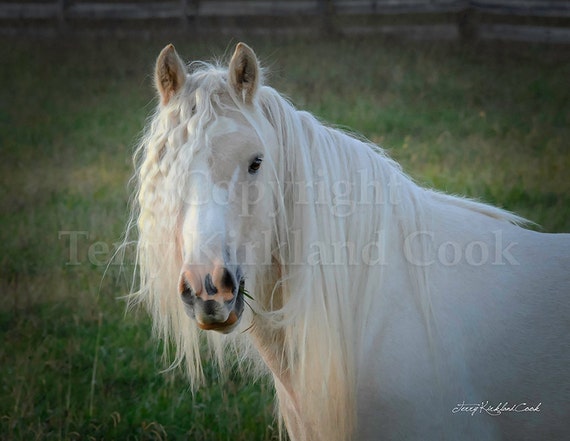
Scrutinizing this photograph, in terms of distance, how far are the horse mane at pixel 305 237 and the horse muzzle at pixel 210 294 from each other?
20 centimetres

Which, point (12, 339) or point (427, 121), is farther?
point (427, 121)

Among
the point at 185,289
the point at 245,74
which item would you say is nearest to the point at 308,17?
the point at 245,74

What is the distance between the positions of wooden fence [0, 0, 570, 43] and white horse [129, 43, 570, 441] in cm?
984

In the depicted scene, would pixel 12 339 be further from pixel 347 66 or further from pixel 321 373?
pixel 347 66

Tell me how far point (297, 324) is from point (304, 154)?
594mm

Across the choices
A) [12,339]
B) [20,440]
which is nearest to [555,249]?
[20,440]

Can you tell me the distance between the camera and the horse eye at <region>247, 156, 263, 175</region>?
7.84 ft

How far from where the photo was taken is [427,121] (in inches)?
344

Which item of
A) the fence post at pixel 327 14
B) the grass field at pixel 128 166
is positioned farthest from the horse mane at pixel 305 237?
the fence post at pixel 327 14

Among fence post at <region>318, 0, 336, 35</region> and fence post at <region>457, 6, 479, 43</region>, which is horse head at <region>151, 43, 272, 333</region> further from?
fence post at <region>318, 0, 336, 35</region>

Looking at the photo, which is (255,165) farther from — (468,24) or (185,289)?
(468,24)

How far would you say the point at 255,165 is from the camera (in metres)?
2.40

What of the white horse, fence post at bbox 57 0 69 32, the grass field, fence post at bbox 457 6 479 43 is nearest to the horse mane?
the white horse

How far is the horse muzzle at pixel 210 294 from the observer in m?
2.17
